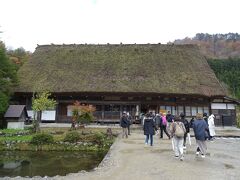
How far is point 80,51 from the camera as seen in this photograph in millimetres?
36281

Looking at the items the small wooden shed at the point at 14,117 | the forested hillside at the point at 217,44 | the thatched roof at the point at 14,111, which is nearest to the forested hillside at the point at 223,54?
the forested hillside at the point at 217,44

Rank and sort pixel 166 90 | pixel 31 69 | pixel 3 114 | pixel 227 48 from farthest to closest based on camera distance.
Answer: pixel 227 48 → pixel 31 69 → pixel 166 90 → pixel 3 114

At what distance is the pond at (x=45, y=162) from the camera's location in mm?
12242

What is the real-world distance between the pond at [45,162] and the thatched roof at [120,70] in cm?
1216

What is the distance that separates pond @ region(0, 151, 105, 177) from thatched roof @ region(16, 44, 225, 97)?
12159 mm

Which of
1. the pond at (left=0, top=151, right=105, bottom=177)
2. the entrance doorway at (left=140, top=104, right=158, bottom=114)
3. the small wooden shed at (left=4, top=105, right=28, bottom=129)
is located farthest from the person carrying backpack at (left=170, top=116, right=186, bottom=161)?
the entrance doorway at (left=140, top=104, right=158, bottom=114)

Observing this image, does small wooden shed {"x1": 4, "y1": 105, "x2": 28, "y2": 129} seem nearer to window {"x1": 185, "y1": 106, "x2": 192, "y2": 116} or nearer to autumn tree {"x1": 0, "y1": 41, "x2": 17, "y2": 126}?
autumn tree {"x1": 0, "y1": 41, "x2": 17, "y2": 126}

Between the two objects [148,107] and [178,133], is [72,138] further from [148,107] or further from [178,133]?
[148,107]

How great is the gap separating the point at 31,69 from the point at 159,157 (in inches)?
972

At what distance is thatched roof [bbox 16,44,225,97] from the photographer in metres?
28.7

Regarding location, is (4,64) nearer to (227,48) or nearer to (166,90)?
(166,90)

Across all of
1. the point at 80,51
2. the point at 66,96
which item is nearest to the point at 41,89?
the point at 66,96

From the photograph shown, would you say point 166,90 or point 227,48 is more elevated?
point 227,48

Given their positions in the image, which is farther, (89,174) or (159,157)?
(159,157)
